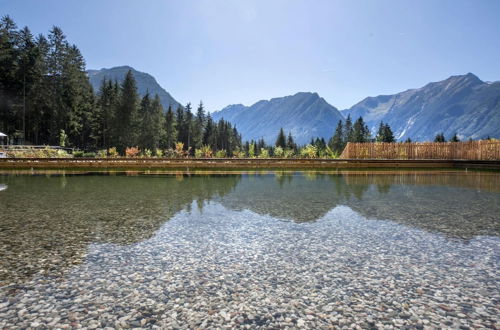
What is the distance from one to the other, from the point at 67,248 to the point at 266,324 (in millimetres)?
3360

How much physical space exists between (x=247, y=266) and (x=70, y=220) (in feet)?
13.7

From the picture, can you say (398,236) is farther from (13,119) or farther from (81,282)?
(13,119)

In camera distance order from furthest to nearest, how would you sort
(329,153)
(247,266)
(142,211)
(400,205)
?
(329,153), (400,205), (142,211), (247,266)

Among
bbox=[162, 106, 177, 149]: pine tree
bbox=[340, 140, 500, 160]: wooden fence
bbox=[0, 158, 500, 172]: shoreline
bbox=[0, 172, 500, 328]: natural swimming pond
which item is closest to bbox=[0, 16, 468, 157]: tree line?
bbox=[162, 106, 177, 149]: pine tree

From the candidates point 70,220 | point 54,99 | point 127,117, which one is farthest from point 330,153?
point 54,99

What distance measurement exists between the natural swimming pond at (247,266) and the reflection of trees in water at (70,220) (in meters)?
0.04

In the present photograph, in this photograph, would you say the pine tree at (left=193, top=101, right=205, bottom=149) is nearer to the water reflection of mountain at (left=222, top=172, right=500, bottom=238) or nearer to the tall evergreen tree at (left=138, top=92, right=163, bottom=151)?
the tall evergreen tree at (left=138, top=92, right=163, bottom=151)

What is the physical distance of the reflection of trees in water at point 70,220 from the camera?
411 centimetres

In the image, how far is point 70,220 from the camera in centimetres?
616

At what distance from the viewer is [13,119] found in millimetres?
47531

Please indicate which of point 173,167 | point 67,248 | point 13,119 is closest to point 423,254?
point 67,248

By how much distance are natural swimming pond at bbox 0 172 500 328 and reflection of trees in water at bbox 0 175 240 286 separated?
4cm

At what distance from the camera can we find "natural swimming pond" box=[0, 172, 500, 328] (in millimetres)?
2789

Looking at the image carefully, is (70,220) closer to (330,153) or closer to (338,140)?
(330,153)
